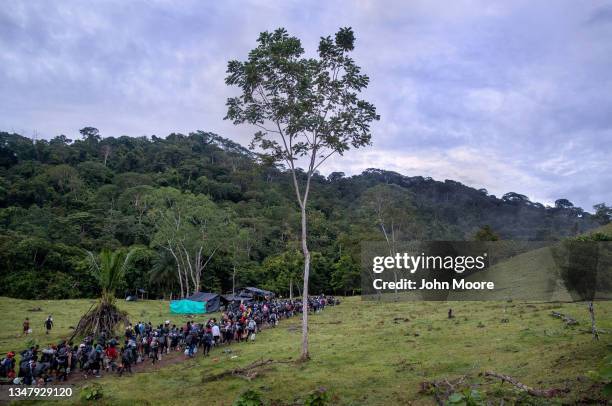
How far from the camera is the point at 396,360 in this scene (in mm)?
17516

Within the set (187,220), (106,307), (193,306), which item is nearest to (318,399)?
(106,307)

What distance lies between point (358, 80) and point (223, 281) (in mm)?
48806

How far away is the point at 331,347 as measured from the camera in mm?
21812

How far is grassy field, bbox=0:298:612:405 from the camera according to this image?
494 inches

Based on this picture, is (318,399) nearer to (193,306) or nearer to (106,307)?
(106,307)

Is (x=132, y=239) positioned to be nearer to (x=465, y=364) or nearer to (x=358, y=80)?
(x=358, y=80)

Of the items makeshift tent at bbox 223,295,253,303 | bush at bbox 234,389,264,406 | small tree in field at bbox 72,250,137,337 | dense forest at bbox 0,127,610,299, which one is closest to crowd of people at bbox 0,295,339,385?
small tree in field at bbox 72,250,137,337

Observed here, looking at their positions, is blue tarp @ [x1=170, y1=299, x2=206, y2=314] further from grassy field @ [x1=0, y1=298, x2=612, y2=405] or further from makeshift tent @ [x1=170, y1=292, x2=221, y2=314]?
grassy field @ [x1=0, y1=298, x2=612, y2=405]

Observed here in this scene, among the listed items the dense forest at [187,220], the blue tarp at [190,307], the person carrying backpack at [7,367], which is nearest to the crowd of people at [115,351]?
the person carrying backpack at [7,367]

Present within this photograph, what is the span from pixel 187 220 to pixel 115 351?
1277 inches

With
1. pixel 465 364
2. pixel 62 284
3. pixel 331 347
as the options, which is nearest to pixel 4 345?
pixel 331 347

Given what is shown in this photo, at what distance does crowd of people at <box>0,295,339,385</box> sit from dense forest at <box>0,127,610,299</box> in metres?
8.85

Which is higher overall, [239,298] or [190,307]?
[239,298]

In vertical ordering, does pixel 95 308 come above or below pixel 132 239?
below
